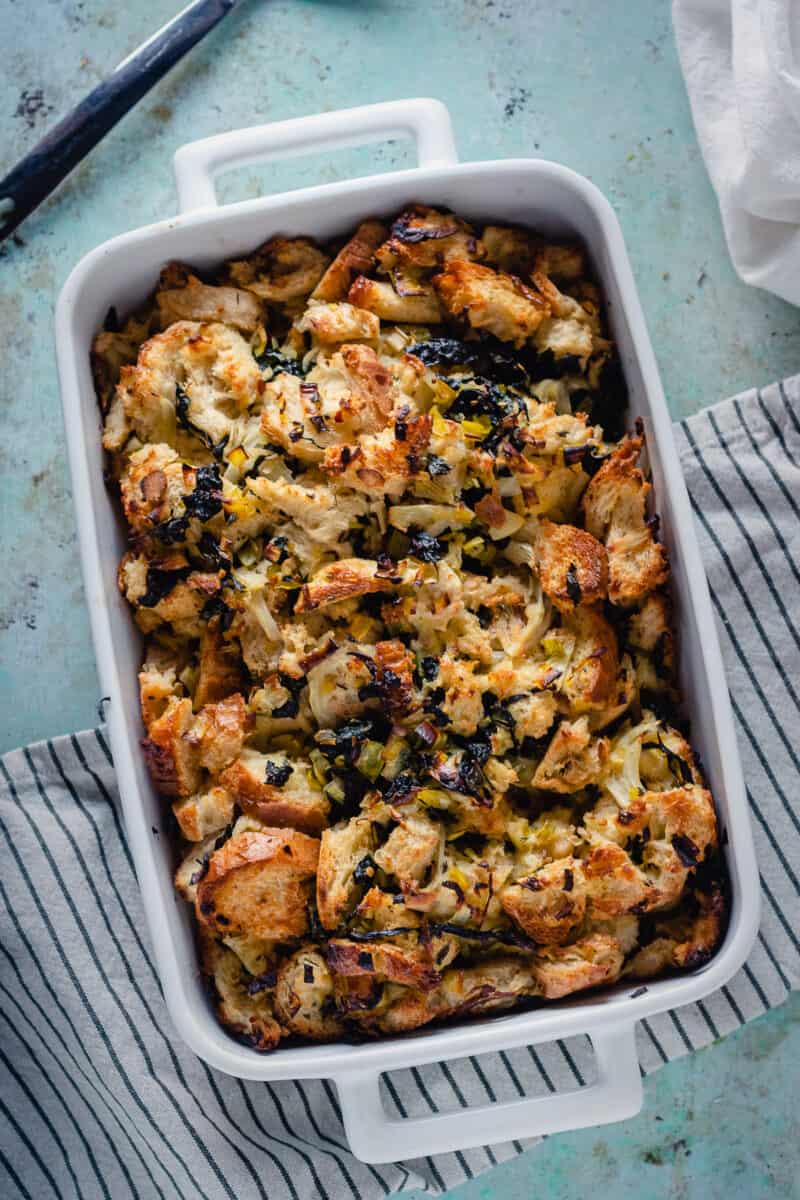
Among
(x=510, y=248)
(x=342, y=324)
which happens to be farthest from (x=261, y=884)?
(x=510, y=248)

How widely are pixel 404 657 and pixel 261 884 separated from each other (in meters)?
0.44

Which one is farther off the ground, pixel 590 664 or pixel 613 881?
pixel 590 664

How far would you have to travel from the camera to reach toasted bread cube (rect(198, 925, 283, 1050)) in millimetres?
2094

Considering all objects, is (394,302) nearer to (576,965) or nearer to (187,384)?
(187,384)

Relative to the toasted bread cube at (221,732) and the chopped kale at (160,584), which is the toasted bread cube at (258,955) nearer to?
the toasted bread cube at (221,732)

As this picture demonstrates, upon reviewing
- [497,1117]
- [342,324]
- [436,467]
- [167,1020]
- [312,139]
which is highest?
[312,139]

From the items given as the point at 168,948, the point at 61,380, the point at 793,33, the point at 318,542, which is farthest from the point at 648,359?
the point at 168,948

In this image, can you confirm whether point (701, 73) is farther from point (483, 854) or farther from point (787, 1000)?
point (787, 1000)

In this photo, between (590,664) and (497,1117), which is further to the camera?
(497,1117)

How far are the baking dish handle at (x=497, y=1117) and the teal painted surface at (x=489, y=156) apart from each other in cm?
50

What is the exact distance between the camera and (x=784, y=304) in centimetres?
265

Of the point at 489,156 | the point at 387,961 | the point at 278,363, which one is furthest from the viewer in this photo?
the point at 489,156

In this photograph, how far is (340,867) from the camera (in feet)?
6.61

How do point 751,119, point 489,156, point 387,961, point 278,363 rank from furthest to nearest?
point 489,156 → point 751,119 → point 278,363 → point 387,961
